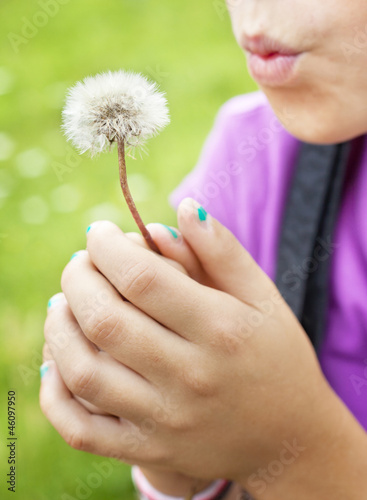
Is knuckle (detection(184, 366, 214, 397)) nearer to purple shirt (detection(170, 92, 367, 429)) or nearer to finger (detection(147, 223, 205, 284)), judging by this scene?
finger (detection(147, 223, 205, 284))

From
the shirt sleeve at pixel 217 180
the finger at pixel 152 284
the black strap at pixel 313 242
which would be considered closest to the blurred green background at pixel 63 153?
the shirt sleeve at pixel 217 180

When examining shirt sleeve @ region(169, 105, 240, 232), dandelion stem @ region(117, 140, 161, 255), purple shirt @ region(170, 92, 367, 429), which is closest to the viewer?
dandelion stem @ region(117, 140, 161, 255)

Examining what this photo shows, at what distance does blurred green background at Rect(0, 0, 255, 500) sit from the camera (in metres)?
1.08

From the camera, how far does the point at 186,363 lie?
54cm

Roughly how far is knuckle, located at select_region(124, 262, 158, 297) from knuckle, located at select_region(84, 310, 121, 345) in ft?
0.12

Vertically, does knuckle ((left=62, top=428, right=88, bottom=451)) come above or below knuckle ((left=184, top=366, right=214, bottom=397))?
below

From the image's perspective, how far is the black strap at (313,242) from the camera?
32.4 inches

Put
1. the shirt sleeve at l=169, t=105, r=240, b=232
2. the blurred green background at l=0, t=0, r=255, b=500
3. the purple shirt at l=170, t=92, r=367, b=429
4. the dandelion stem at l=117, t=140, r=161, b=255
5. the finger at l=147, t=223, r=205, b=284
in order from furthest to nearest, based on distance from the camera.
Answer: the blurred green background at l=0, t=0, r=255, b=500 < the shirt sleeve at l=169, t=105, r=240, b=232 < the purple shirt at l=170, t=92, r=367, b=429 < the finger at l=147, t=223, r=205, b=284 < the dandelion stem at l=117, t=140, r=161, b=255

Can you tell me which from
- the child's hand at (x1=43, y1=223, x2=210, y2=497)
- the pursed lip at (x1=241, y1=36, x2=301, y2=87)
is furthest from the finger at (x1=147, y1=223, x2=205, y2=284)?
the pursed lip at (x1=241, y1=36, x2=301, y2=87)

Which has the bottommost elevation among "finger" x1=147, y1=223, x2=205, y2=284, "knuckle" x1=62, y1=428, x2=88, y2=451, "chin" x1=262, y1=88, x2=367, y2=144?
"knuckle" x1=62, y1=428, x2=88, y2=451

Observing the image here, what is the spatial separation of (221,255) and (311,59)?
237 millimetres

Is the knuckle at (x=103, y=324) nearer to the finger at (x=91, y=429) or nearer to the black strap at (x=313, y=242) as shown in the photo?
the finger at (x=91, y=429)

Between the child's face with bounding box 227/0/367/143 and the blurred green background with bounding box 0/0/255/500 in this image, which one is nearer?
the child's face with bounding box 227/0/367/143

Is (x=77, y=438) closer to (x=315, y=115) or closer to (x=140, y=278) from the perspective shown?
(x=140, y=278)
